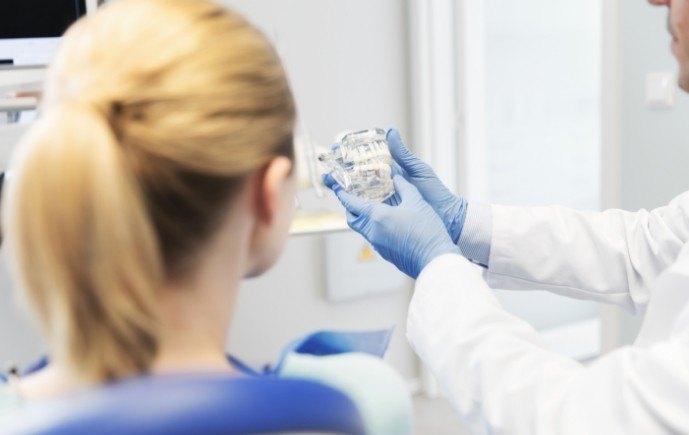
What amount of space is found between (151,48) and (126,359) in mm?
255

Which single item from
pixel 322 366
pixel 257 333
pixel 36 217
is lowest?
pixel 257 333

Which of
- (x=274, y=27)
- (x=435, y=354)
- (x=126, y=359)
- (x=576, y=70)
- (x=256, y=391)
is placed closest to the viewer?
(x=256, y=391)

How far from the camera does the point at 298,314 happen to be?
2.45m

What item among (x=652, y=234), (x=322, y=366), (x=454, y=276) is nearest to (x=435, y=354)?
(x=454, y=276)

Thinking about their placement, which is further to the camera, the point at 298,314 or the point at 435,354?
the point at 298,314

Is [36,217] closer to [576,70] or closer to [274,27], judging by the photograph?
[274,27]

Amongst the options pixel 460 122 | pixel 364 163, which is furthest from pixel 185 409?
pixel 460 122

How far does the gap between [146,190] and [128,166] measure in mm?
26

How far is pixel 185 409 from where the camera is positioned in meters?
0.47

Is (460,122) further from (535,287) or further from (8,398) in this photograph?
(8,398)

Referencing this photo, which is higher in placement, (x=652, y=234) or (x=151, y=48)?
(x=151, y=48)

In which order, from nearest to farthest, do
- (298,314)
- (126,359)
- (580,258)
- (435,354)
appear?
(126,359), (435,354), (580,258), (298,314)

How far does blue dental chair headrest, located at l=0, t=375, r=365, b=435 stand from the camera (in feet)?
1.52

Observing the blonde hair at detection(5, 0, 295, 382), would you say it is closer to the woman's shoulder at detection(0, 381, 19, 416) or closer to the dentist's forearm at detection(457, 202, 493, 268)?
the woman's shoulder at detection(0, 381, 19, 416)
